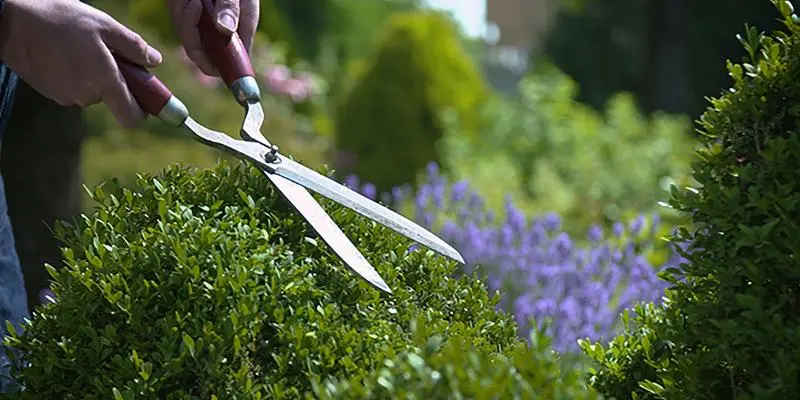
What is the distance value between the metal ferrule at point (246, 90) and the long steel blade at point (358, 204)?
0.22m

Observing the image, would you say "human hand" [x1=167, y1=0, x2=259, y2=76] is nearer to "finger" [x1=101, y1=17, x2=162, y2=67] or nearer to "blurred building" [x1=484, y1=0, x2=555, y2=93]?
"finger" [x1=101, y1=17, x2=162, y2=67]

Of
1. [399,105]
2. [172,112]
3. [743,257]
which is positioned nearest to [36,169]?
[172,112]

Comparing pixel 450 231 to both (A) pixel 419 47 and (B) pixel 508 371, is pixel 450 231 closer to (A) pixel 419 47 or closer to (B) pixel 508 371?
(B) pixel 508 371

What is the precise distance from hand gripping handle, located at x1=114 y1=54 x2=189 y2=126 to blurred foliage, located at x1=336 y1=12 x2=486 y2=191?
23.6ft

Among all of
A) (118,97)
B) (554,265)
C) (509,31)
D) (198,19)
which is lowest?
(118,97)

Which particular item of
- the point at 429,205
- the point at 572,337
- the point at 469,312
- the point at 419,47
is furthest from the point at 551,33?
the point at 469,312

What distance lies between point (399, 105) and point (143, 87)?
7.53 metres

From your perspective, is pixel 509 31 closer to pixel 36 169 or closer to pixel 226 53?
pixel 36 169

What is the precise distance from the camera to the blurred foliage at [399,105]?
8.93 metres

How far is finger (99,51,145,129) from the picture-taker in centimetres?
153

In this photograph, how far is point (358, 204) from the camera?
1.63 m

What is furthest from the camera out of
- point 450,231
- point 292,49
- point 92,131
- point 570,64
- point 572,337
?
point 570,64

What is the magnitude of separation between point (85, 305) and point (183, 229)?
0.60 ft

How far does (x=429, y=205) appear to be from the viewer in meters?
4.39
